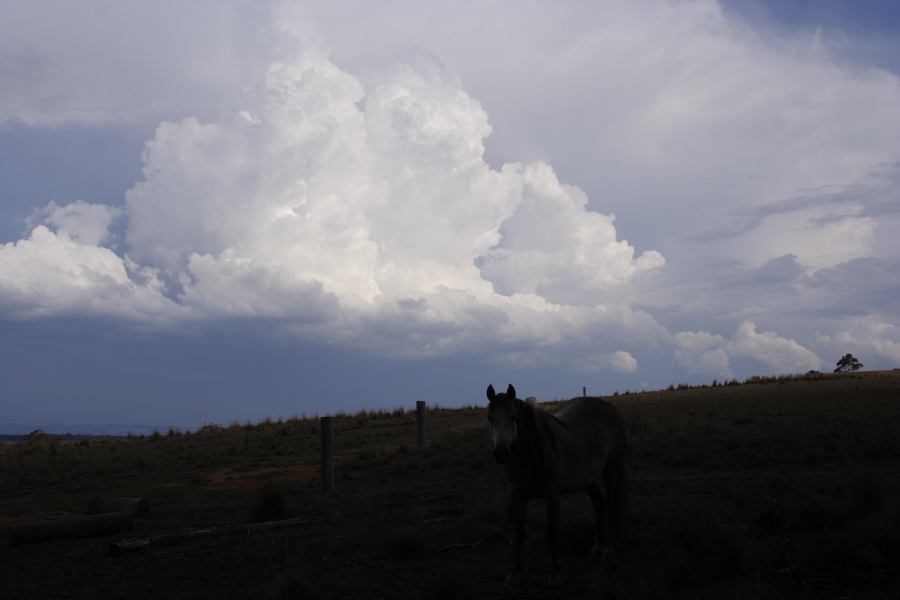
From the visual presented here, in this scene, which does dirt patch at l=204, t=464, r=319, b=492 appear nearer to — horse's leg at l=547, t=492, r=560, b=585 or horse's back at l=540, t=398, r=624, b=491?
horse's back at l=540, t=398, r=624, b=491

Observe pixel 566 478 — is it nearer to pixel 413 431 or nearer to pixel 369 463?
pixel 369 463

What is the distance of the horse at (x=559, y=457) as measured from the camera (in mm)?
8336

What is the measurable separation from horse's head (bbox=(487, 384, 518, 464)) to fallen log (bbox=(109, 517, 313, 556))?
6.23m

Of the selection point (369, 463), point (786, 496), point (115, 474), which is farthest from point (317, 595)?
point (115, 474)

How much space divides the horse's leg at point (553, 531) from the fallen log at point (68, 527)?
8.89 metres

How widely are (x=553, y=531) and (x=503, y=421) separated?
1416 mm

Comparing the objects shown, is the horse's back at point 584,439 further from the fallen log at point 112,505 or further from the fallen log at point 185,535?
the fallen log at point 112,505

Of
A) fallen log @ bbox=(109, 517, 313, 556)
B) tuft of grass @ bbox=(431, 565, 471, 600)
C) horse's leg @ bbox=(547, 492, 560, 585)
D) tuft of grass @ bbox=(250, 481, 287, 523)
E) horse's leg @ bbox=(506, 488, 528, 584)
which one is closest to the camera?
tuft of grass @ bbox=(431, 565, 471, 600)

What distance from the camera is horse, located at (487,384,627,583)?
834 centimetres

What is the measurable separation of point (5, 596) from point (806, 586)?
9.37m

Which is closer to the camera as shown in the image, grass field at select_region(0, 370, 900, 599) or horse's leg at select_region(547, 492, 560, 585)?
grass field at select_region(0, 370, 900, 599)

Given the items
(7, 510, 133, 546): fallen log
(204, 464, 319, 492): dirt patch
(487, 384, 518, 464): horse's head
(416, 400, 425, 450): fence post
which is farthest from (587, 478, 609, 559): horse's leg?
(416, 400, 425, 450): fence post

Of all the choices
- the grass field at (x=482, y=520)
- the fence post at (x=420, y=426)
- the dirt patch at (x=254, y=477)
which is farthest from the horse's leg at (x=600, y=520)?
the fence post at (x=420, y=426)

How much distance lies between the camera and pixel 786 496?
12.7 m
